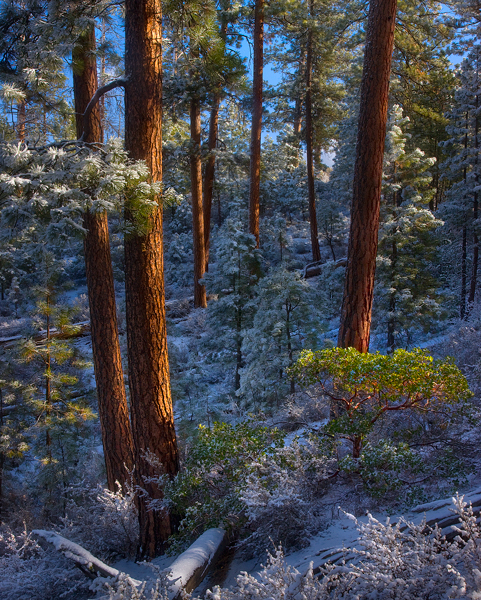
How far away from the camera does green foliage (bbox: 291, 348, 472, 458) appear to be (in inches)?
151

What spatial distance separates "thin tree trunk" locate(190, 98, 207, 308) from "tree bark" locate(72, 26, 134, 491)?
29.1 ft

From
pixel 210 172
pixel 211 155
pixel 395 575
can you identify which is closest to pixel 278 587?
pixel 395 575

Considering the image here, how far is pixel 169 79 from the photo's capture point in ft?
44.1

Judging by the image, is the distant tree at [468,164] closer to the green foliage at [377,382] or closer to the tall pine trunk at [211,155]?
the tall pine trunk at [211,155]

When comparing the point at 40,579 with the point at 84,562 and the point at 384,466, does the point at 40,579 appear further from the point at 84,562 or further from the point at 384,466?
the point at 384,466

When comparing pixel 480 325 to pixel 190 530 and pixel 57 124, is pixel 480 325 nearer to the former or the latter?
pixel 190 530

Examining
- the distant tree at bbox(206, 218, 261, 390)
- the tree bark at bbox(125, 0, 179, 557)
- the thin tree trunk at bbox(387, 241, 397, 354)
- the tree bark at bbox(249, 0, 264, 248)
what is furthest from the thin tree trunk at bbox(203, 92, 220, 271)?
the tree bark at bbox(125, 0, 179, 557)

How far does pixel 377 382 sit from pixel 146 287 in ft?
8.77

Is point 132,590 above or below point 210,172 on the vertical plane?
below

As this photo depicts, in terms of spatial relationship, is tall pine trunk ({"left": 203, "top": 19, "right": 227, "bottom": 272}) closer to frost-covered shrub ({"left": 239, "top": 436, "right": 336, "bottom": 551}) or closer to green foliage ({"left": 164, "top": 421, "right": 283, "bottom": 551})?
green foliage ({"left": 164, "top": 421, "right": 283, "bottom": 551})

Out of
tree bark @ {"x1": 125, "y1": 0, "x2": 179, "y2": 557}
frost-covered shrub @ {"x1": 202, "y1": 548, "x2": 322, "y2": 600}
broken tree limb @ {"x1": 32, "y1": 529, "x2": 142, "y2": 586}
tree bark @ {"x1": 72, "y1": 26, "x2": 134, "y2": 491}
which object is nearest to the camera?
frost-covered shrub @ {"x1": 202, "y1": 548, "x2": 322, "y2": 600}

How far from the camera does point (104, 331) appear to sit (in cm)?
629

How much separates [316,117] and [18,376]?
1695 centimetres

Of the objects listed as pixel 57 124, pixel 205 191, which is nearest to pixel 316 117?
pixel 205 191
